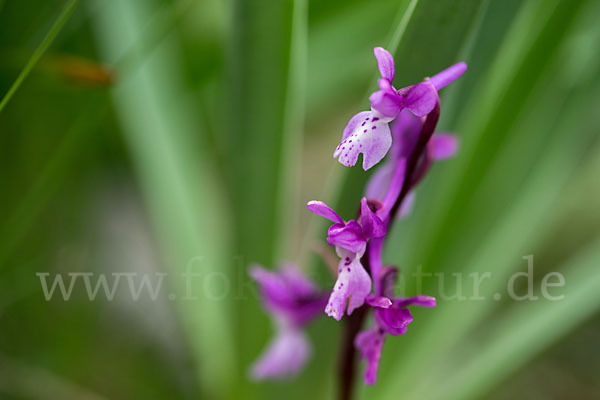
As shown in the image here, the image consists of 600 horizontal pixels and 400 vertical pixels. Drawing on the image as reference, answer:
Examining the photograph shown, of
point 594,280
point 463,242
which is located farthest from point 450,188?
point 594,280

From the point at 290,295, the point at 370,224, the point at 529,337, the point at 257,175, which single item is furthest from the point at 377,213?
the point at 529,337

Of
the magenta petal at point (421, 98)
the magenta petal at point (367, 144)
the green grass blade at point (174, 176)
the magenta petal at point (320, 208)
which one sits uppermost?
the green grass blade at point (174, 176)

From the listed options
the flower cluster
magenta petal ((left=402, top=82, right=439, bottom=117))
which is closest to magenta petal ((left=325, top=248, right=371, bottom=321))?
the flower cluster

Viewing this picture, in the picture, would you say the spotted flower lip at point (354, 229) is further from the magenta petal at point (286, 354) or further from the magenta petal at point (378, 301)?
the magenta petal at point (286, 354)

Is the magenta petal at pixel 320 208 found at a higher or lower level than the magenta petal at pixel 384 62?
lower

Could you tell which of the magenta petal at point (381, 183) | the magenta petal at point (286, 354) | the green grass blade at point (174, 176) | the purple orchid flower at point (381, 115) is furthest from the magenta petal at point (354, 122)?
the green grass blade at point (174, 176)

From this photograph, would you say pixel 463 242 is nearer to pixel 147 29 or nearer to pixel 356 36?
pixel 356 36

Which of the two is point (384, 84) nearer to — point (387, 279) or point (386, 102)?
point (386, 102)

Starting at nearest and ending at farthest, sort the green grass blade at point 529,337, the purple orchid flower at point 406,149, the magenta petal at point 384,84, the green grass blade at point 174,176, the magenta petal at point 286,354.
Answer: the magenta petal at point 384,84
the purple orchid flower at point 406,149
the magenta petal at point 286,354
the green grass blade at point 529,337
the green grass blade at point 174,176
